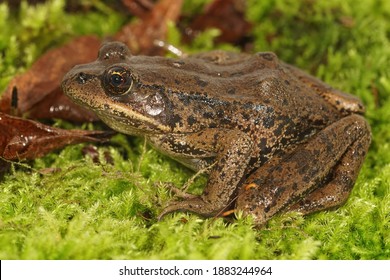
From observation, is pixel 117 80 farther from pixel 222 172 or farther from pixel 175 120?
pixel 222 172

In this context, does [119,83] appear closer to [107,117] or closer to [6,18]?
[107,117]

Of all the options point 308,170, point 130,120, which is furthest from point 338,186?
point 130,120

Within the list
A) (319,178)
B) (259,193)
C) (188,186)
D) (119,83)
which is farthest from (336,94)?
(119,83)

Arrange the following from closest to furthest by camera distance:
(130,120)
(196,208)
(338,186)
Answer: (196,208)
(338,186)
(130,120)

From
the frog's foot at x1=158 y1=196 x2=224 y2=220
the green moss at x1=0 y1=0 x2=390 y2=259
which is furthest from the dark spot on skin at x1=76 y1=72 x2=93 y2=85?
the frog's foot at x1=158 y1=196 x2=224 y2=220

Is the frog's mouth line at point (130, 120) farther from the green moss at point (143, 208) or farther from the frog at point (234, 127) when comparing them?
the green moss at point (143, 208)

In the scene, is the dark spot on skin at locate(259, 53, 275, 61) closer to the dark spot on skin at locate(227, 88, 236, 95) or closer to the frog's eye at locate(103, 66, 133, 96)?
the dark spot on skin at locate(227, 88, 236, 95)
